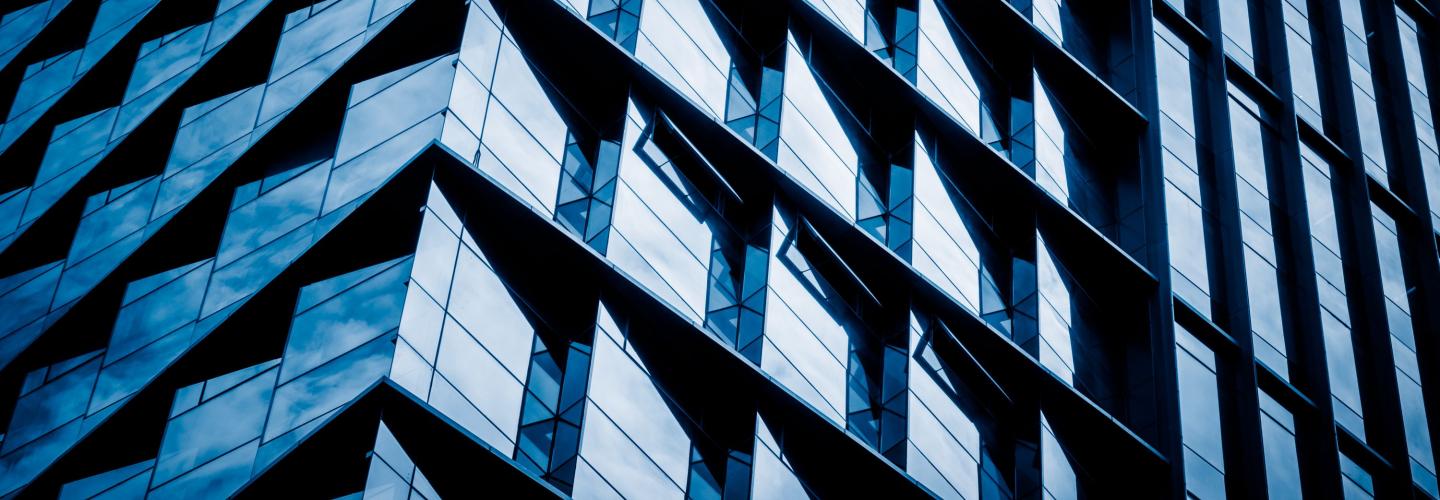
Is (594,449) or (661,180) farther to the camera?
(661,180)

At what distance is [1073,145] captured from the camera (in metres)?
36.2

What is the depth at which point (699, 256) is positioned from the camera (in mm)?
26656

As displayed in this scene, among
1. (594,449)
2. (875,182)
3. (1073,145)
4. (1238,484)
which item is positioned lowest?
(594,449)

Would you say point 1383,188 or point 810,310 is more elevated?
point 1383,188

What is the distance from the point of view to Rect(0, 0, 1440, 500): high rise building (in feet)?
74.7

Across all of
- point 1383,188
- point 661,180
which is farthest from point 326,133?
point 1383,188

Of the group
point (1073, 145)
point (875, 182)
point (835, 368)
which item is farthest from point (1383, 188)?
point (835, 368)

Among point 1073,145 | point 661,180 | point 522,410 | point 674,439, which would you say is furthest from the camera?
point 1073,145

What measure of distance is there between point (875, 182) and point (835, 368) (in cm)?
507

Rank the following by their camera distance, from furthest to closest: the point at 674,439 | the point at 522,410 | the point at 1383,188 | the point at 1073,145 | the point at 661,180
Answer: the point at 1383,188, the point at 1073,145, the point at 661,180, the point at 674,439, the point at 522,410

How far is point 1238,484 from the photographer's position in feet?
107

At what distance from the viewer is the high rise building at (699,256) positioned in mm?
22781

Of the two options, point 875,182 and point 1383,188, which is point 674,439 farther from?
point 1383,188

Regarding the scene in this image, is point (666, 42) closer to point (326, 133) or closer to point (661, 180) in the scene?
point (661, 180)
